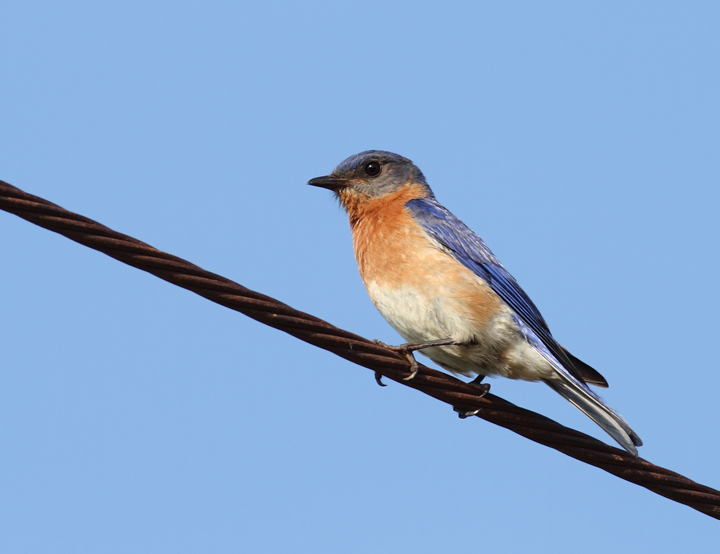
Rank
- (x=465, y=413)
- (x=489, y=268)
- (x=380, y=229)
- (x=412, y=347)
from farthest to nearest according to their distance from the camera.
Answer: (x=380, y=229)
(x=489, y=268)
(x=412, y=347)
(x=465, y=413)

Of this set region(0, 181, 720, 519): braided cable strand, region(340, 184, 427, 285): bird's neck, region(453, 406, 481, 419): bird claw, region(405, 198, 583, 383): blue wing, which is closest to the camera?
region(0, 181, 720, 519): braided cable strand

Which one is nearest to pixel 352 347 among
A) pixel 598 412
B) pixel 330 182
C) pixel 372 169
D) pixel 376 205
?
pixel 598 412

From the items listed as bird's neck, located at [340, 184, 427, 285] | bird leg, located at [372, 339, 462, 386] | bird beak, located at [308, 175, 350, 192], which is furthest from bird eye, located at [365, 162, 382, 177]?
Answer: bird leg, located at [372, 339, 462, 386]

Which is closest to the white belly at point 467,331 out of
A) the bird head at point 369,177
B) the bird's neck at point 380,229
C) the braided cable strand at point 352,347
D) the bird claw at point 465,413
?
the bird's neck at point 380,229

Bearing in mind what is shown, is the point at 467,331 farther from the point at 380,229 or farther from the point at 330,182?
the point at 330,182

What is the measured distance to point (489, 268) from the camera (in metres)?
6.49

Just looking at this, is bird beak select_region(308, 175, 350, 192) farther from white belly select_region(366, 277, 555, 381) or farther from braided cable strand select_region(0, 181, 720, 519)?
braided cable strand select_region(0, 181, 720, 519)

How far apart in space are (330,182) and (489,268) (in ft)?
6.06

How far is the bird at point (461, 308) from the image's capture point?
233 inches

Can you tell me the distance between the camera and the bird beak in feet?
24.7

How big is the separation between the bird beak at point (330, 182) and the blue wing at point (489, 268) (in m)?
0.82

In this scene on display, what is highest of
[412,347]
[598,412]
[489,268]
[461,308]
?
[489,268]

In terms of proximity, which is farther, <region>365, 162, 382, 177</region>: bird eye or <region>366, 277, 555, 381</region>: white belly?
<region>365, 162, 382, 177</region>: bird eye

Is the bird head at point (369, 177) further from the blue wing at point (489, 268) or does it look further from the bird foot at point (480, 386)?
the bird foot at point (480, 386)
